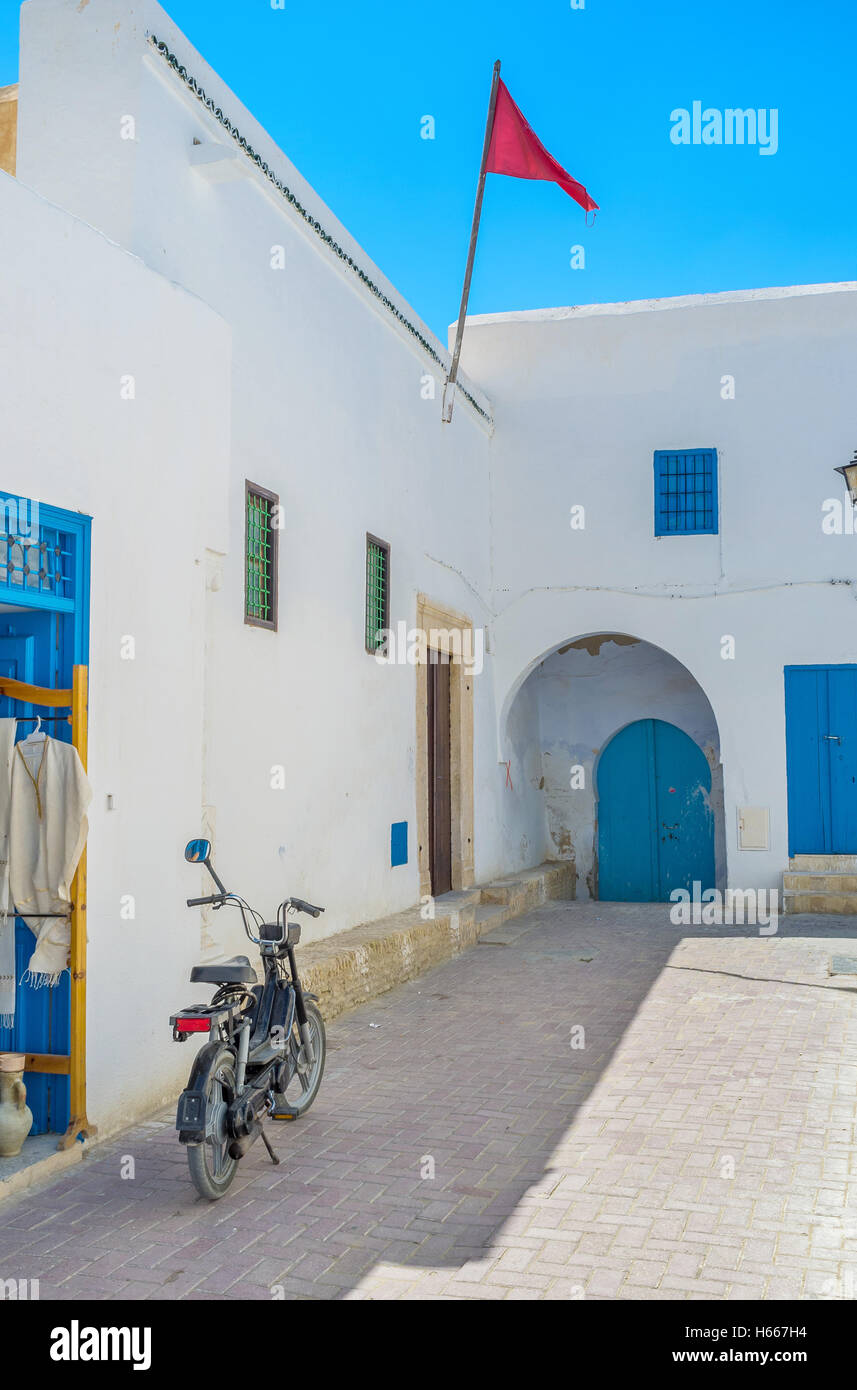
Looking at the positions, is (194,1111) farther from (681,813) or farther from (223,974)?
(681,813)

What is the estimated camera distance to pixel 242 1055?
176 inches

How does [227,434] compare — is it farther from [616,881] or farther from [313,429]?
[616,881]

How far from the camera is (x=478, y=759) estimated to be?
12.1 metres

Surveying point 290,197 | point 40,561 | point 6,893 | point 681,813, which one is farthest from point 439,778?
point 40,561

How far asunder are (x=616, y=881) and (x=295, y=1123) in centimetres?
950

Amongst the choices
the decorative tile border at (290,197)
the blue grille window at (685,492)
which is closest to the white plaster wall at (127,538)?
the decorative tile border at (290,197)

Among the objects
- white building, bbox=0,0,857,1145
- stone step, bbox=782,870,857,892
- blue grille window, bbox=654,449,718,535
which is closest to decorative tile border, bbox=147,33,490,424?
white building, bbox=0,0,857,1145

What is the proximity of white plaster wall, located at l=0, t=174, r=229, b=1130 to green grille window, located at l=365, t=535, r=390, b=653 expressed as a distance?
3.16 meters

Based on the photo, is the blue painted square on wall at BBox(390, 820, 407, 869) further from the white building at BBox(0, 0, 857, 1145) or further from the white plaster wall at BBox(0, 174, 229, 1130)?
the white plaster wall at BBox(0, 174, 229, 1130)

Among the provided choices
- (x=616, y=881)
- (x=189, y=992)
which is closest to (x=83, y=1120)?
(x=189, y=992)

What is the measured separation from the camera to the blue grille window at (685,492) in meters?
12.5

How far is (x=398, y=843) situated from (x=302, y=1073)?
4295 millimetres

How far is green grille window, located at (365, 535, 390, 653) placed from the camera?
29.9 feet

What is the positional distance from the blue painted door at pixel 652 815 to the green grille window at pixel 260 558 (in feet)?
26.3
